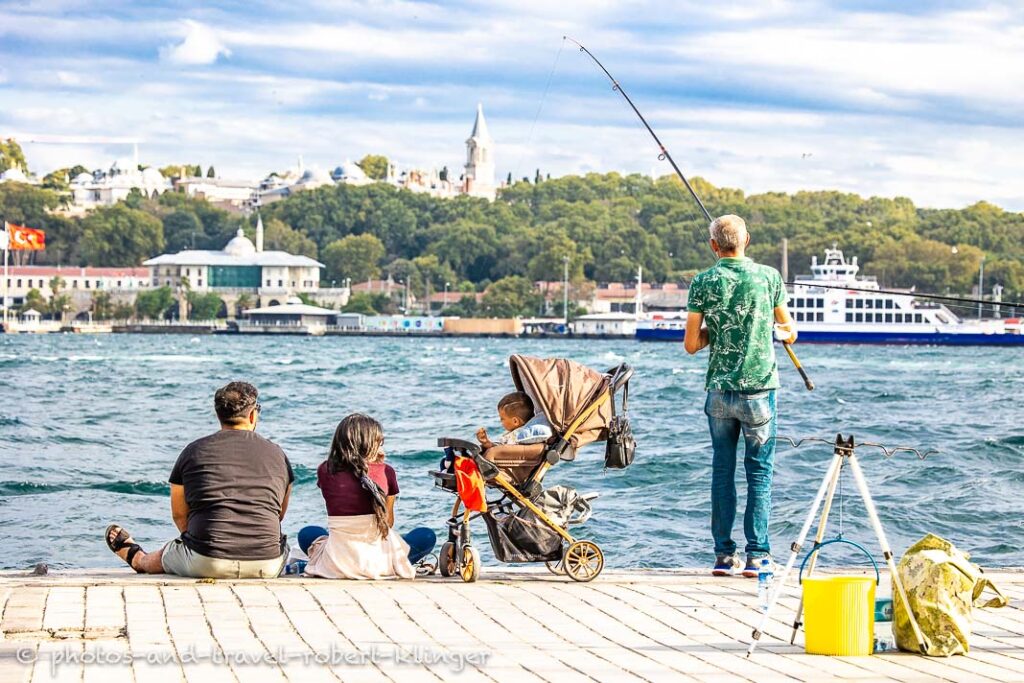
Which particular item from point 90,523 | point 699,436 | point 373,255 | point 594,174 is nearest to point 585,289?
point 373,255

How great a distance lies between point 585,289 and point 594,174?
133ft

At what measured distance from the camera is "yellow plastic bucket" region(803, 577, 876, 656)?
4.85m

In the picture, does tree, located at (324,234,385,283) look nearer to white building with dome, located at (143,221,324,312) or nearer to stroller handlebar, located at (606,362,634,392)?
white building with dome, located at (143,221,324,312)

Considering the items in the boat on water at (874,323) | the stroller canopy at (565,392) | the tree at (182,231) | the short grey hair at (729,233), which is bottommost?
the boat on water at (874,323)

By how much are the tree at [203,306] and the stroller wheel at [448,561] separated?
114822 mm

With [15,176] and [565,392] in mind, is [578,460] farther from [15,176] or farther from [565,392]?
[15,176]

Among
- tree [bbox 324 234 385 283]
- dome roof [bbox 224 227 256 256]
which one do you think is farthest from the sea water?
tree [bbox 324 234 385 283]

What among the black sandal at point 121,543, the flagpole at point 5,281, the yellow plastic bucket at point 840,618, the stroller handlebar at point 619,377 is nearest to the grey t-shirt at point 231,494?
the black sandal at point 121,543

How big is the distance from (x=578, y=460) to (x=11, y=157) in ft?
571

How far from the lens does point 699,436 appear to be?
19578 millimetres

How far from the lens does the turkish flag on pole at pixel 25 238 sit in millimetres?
127125

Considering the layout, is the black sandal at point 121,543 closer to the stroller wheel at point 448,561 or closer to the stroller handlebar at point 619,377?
the stroller wheel at point 448,561

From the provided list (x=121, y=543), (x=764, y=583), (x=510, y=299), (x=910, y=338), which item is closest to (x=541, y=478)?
(x=764, y=583)

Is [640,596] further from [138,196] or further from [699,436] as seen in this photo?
[138,196]
